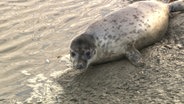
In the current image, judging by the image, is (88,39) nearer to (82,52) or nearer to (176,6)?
(82,52)

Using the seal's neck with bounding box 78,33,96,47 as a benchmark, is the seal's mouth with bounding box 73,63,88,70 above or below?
below

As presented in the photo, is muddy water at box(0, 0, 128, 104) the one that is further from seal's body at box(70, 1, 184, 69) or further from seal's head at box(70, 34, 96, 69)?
seal's body at box(70, 1, 184, 69)

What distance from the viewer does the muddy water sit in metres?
4.60

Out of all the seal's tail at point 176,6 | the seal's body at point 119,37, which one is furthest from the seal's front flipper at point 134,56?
the seal's tail at point 176,6

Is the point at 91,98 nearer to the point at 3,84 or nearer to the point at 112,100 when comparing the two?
the point at 112,100

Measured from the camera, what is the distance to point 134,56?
4566 millimetres

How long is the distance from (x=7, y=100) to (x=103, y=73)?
110 centimetres

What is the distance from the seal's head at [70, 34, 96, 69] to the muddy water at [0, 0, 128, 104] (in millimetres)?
364

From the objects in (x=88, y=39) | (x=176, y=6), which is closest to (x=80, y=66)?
(x=88, y=39)

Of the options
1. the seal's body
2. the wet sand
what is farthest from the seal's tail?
the seal's body

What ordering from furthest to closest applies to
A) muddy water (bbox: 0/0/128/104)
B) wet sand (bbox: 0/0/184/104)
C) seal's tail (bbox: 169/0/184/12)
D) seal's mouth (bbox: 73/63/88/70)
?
1. seal's tail (bbox: 169/0/184/12)
2. muddy water (bbox: 0/0/128/104)
3. seal's mouth (bbox: 73/63/88/70)
4. wet sand (bbox: 0/0/184/104)

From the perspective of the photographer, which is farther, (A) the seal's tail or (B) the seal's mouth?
(A) the seal's tail

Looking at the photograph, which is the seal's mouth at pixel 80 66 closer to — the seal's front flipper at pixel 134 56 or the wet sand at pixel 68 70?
the wet sand at pixel 68 70

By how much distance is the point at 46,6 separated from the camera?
7527mm
